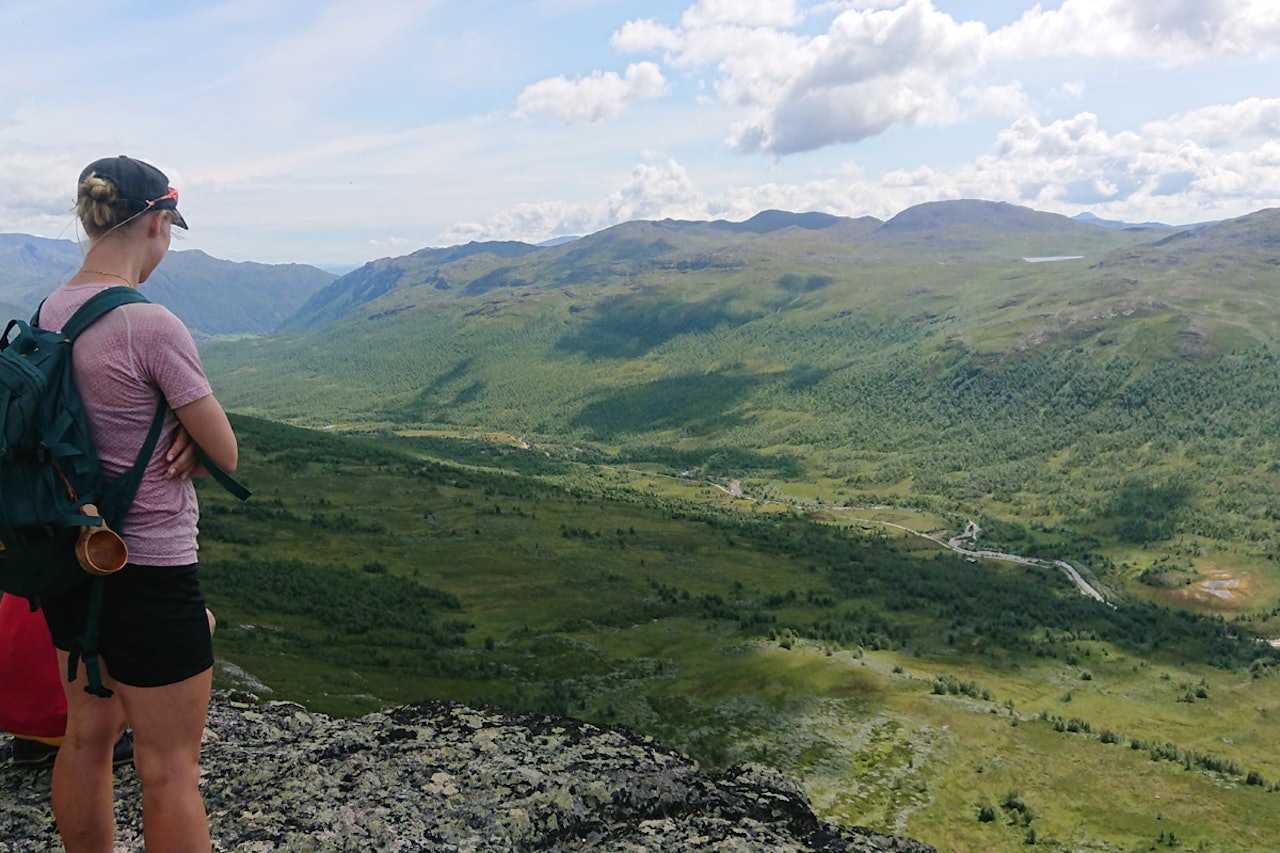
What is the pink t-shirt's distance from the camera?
545cm

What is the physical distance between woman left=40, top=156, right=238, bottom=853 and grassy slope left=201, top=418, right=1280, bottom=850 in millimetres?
42843

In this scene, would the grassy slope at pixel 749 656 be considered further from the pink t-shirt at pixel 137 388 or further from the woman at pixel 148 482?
the pink t-shirt at pixel 137 388

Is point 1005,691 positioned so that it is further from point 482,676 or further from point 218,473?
point 218,473

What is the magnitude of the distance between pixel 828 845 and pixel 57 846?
8381 mm

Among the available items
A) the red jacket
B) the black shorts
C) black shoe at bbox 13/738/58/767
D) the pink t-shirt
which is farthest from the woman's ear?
black shoe at bbox 13/738/58/767

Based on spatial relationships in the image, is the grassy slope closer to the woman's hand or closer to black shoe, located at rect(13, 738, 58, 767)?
black shoe, located at rect(13, 738, 58, 767)

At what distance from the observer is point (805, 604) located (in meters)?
107

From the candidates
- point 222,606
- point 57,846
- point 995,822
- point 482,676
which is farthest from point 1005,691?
point 57,846

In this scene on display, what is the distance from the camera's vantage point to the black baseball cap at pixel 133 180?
19.5 ft

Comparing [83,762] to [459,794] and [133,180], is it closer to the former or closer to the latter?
[459,794]

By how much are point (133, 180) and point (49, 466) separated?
222cm

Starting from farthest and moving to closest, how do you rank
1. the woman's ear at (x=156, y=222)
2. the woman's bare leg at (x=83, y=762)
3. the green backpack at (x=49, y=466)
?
the woman's bare leg at (x=83, y=762) < the woman's ear at (x=156, y=222) < the green backpack at (x=49, y=466)

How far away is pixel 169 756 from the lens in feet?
19.6

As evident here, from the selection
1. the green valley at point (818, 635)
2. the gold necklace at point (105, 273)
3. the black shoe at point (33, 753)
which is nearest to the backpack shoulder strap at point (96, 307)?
the gold necklace at point (105, 273)
